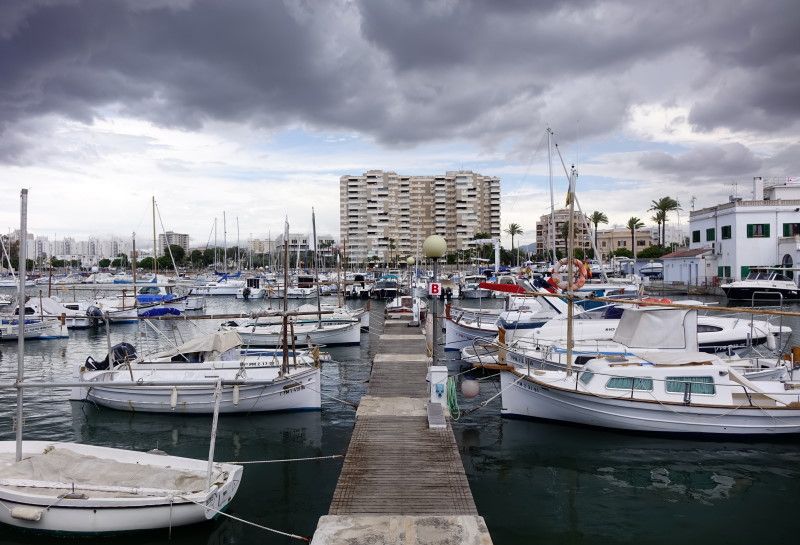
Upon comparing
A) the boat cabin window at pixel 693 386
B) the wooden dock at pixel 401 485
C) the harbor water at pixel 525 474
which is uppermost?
the boat cabin window at pixel 693 386

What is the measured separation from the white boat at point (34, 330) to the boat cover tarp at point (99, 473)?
3432 cm

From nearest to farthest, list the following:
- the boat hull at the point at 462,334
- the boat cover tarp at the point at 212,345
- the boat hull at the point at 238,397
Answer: the boat hull at the point at 238,397 < the boat cover tarp at the point at 212,345 < the boat hull at the point at 462,334

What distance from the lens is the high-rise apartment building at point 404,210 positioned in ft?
590

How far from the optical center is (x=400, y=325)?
37.2m

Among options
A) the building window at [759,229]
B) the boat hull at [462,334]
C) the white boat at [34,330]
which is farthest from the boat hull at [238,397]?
the building window at [759,229]

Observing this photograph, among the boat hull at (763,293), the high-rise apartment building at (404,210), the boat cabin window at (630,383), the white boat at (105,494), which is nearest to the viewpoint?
the white boat at (105,494)

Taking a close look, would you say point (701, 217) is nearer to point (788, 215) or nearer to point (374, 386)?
point (788, 215)

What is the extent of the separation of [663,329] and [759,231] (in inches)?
2223

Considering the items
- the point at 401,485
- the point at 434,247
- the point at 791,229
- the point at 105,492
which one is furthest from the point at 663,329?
the point at 791,229

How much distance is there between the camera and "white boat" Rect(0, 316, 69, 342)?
41.3 meters

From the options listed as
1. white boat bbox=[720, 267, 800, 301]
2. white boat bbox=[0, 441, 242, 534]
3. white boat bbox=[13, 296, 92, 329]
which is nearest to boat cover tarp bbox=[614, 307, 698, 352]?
white boat bbox=[0, 441, 242, 534]

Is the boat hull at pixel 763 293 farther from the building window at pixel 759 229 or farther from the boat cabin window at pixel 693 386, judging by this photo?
the boat cabin window at pixel 693 386

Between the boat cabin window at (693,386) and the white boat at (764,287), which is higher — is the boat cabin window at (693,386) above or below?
below

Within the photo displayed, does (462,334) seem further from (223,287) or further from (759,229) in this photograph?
(223,287)
